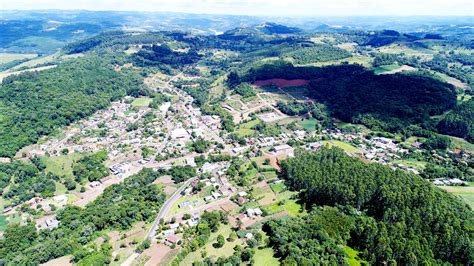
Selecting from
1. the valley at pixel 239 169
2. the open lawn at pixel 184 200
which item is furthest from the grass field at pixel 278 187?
the open lawn at pixel 184 200

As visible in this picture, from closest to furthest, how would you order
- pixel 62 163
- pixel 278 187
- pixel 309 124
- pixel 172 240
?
pixel 172 240
pixel 278 187
pixel 62 163
pixel 309 124

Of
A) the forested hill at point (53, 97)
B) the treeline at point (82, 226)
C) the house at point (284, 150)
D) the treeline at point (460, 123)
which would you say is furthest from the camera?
the forested hill at point (53, 97)

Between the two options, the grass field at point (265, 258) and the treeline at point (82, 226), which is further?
the treeline at point (82, 226)

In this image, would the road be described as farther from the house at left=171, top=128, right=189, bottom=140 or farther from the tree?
the house at left=171, top=128, right=189, bottom=140

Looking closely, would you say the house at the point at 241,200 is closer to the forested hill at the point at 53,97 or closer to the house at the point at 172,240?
the house at the point at 172,240

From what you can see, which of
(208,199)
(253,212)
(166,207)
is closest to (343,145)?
(253,212)

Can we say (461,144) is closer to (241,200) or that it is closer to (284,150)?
(284,150)
